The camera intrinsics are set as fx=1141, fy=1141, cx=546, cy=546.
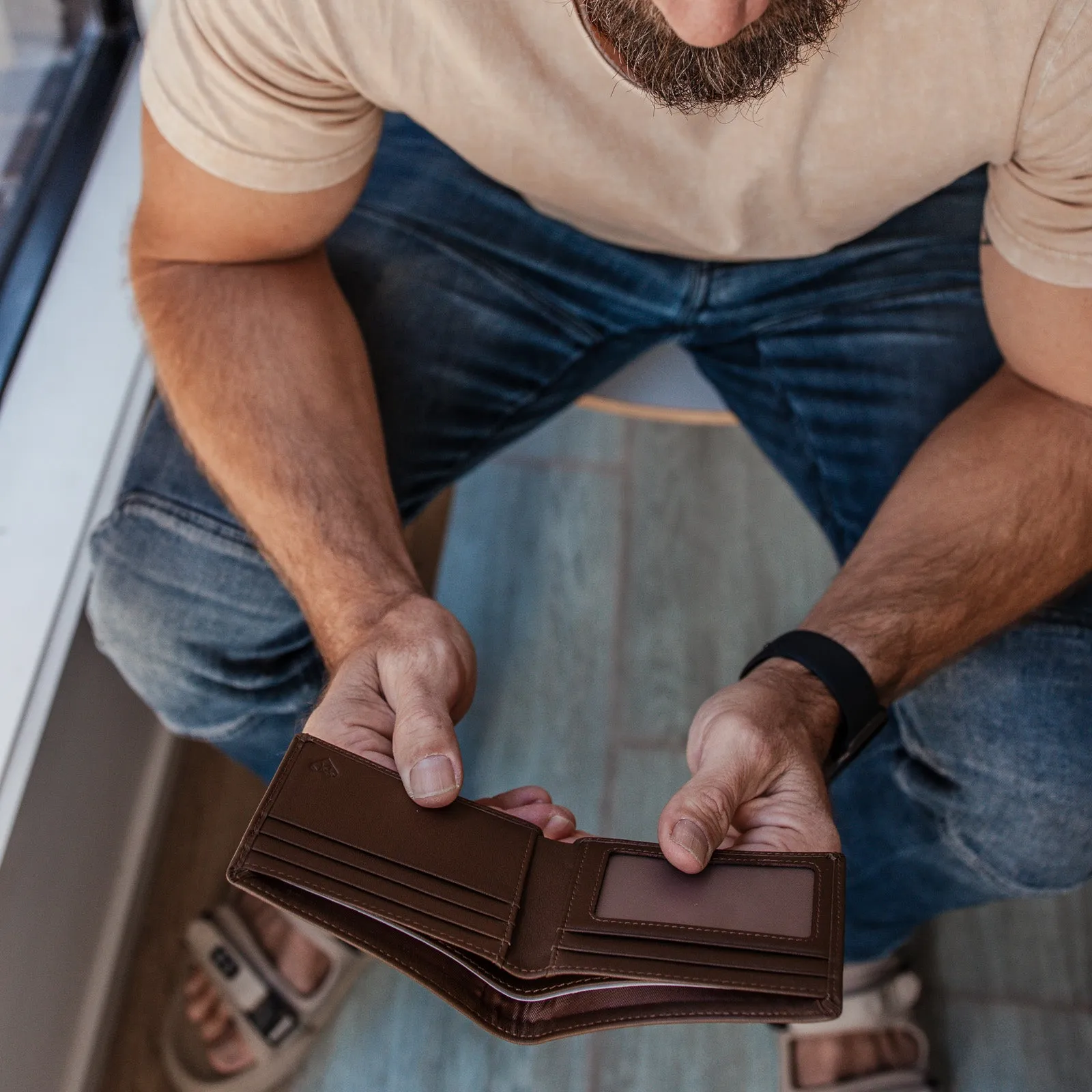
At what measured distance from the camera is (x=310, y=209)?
1.00 meters

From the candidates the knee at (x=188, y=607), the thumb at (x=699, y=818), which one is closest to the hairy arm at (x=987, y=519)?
the thumb at (x=699, y=818)

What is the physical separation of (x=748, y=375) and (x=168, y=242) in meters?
0.57

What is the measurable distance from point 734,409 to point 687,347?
90mm

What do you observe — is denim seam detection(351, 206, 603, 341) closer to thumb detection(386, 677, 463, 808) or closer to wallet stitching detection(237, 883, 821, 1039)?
thumb detection(386, 677, 463, 808)

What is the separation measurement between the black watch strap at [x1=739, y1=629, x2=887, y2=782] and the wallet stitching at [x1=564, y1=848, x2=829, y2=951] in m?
0.18

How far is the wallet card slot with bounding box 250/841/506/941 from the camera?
704 mm

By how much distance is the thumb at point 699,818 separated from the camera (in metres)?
0.71

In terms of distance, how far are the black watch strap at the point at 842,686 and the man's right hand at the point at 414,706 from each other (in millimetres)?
217

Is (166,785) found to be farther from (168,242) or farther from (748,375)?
(748,375)

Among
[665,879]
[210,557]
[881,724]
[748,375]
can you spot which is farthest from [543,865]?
[748,375]

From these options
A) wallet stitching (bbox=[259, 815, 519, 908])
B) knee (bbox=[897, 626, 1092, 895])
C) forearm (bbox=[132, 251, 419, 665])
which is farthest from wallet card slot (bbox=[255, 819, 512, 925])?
knee (bbox=[897, 626, 1092, 895])

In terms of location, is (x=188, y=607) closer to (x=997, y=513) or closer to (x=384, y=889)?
(x=384, y=889)

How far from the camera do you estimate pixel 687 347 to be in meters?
1.19

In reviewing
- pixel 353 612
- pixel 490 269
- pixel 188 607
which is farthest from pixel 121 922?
pixel 490 269
